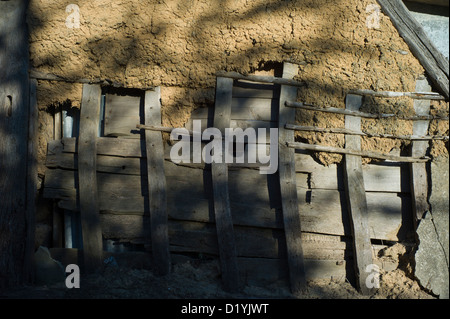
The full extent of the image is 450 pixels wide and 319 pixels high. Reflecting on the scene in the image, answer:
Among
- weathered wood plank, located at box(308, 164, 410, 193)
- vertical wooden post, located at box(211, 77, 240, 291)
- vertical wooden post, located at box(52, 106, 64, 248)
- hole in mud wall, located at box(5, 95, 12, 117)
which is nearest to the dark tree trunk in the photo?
hole in mud wall, located at box(5, 95, 12, 117)

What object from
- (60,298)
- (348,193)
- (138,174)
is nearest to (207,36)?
(138,174)

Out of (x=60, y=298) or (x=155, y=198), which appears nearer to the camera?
(x=60, y=298)

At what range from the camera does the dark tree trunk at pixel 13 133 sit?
3.67 meters

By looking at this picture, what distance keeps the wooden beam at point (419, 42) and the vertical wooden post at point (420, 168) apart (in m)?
0.13

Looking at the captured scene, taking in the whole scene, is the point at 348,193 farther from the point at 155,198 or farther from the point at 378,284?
the point at 155,198

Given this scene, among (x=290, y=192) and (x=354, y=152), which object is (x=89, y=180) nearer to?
(x=290, y=192)

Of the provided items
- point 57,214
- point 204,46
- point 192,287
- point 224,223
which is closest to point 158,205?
point 224,223

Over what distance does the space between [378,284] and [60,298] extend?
8.93ft

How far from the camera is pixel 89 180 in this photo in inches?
146

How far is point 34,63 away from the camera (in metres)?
3.70

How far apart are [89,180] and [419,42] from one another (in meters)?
3.19

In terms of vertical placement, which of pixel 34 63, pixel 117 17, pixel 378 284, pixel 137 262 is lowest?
pixel 378 284

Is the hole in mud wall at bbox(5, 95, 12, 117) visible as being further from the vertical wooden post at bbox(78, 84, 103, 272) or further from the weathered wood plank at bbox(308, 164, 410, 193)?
the weathered wood plank at bbox(308, 164, 410, 193)

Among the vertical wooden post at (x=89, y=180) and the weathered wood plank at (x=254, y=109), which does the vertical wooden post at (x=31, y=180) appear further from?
the weathered wood plank at (x=254, y=109)
